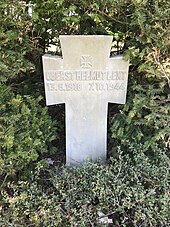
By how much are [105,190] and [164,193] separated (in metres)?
0.41

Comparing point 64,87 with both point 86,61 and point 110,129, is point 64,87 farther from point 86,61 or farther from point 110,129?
point 110,129

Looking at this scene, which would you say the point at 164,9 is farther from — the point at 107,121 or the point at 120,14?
the point at 107,121

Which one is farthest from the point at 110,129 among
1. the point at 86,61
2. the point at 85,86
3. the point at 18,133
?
the point at 18,133

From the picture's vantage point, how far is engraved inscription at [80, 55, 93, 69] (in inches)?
91.6

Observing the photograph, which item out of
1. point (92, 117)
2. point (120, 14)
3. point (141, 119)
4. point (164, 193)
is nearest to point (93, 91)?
point (92, 117)

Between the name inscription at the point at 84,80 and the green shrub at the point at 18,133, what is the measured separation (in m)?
0.21

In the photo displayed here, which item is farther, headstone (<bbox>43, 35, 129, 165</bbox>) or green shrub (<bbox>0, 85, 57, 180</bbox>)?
headstone (<bbox>43, 35, 129, 165</bbox>)

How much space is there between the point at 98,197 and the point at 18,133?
73 centimetres

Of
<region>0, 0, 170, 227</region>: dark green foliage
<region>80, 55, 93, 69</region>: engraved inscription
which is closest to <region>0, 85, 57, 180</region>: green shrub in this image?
<region>0, 0, 170, 227</region>: dark green foliage

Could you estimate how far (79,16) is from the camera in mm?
2283

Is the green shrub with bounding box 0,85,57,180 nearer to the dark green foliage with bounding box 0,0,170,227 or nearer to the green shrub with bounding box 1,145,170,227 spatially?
the dark green foliage with bounding box 0,0,170,227

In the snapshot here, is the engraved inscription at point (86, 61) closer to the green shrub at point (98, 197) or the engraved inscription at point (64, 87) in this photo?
the engraved inscription at point (64, 87)

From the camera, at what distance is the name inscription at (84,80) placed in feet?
7.80

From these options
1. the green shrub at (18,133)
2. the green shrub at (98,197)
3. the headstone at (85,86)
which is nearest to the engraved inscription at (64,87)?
the headstone at (85,86)
